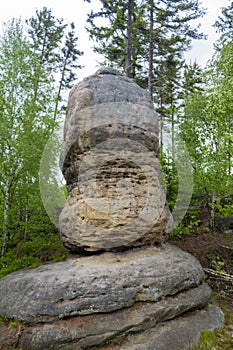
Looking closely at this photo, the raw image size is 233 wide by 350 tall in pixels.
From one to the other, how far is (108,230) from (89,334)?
6.51ft

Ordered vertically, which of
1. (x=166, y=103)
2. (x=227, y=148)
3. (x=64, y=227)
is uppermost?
(x=166, y=103)

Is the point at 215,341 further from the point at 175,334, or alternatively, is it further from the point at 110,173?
the point at 110,173

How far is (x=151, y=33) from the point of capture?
15234 mm

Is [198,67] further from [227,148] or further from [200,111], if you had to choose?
[227,148]

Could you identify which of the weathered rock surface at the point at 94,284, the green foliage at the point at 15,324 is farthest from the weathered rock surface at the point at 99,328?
the green foliage at the point at 15,324

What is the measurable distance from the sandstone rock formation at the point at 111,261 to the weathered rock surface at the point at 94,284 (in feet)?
0.06

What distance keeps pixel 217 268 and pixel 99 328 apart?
13.5 ft

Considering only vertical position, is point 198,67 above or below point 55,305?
above

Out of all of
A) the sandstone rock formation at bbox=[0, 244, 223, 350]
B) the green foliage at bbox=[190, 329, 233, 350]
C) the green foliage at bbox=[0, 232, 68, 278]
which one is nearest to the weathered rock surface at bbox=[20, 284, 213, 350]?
Answer: the sandstone rock formation at bbox=[0, 244, 223, 350]

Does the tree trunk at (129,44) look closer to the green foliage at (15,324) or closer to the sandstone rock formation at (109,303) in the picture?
the sandstone rock formation at (109,303)

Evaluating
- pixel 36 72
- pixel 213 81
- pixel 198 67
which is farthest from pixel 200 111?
pixel 198 67

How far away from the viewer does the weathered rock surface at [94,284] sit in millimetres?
5000

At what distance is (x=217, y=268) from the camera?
25.2 ft

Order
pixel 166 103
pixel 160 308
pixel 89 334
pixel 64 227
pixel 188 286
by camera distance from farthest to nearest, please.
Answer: pixel 166 103
pixel 64 227
pixel 188 286
pixel 160 308
pixel 89 334
